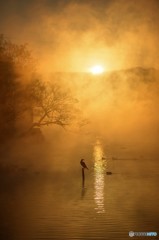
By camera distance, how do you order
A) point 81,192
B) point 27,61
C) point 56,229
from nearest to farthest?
point 56,229
point 81,192
point 27,61

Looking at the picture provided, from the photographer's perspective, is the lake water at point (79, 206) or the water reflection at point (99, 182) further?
the water reflection at point (99, 182)

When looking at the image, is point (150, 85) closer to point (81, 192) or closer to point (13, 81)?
point (13, 81)

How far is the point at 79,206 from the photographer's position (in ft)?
62.7

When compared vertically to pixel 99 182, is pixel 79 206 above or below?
below

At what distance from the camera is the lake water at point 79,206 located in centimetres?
1563

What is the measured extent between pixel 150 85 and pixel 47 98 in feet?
166

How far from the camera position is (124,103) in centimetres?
8988

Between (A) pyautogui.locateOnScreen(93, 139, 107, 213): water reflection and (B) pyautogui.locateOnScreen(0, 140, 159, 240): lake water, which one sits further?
(A) pyautogui.locateOnScreen(93, 139, 107, 213): water reflection

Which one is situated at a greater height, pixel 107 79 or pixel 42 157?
pixel 107 79

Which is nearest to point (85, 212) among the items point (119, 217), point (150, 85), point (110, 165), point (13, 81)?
point (119, 217)

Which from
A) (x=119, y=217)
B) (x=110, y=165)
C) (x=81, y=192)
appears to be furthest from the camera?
(x=110, y=165)

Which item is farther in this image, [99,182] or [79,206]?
[99,182]

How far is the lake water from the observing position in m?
15.6

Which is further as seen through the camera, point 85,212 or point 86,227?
point 85,212
